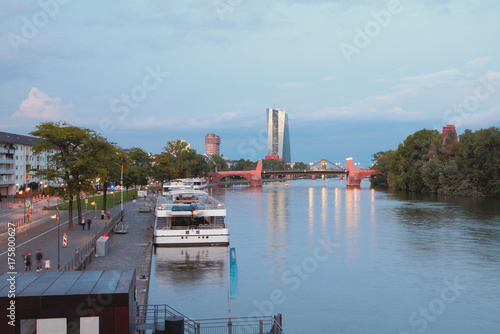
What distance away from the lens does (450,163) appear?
102 meters

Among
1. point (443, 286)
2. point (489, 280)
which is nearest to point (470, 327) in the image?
point (443, 286)

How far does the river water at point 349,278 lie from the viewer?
78.1 feet

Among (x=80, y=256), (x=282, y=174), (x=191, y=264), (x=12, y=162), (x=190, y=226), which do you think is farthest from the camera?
(x=282, y=174)

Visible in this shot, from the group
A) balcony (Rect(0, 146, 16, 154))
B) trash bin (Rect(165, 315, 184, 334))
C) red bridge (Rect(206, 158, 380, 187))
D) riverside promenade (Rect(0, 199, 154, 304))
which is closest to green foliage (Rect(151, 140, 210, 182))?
red bridge (Rect(206, 158, 380, 187))

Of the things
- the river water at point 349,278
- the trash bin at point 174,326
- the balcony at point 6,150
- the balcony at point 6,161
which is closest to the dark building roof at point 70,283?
the trash bin at point 174,326

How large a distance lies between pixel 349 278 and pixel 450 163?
8005 centimetres

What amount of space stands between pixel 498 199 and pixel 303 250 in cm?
6527

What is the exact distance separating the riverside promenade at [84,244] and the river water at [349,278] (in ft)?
4.47

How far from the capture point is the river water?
23812 millimetres

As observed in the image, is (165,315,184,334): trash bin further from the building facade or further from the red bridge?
the red bridge

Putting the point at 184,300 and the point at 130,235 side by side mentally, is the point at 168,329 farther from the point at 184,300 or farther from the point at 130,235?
the point at 130,235

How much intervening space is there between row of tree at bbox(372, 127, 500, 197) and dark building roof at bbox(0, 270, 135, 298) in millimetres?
88214

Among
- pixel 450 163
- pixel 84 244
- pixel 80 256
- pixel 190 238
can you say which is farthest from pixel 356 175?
pixel 80 256

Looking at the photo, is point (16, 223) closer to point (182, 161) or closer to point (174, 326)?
point (174, 326)
